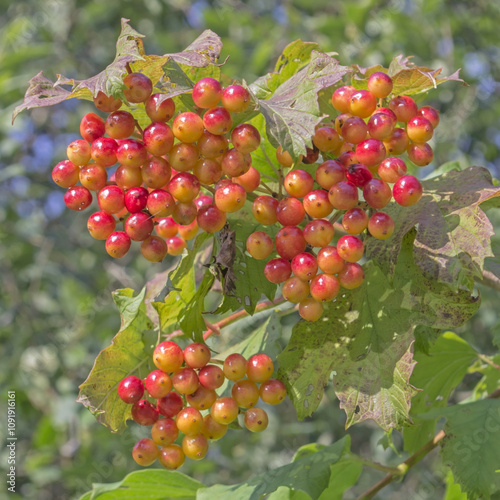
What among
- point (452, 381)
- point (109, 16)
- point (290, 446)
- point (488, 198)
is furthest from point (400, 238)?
point (109, 16)

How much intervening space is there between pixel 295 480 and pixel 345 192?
47 cm

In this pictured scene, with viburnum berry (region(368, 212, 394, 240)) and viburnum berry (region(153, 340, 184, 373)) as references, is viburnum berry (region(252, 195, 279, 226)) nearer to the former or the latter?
viburnum berry (region(368, 212, 394, 240))

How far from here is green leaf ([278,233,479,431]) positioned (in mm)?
844

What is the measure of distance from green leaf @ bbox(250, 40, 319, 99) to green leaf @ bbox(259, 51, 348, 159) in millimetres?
63

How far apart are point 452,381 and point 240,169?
2.56ft

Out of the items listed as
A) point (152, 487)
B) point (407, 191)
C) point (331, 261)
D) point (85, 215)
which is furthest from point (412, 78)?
point (85, 215)

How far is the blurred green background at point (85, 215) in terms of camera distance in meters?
2.95

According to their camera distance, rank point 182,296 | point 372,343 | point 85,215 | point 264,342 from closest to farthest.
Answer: point 372,343 < point 182,296 < point 264,342 < point 85,215

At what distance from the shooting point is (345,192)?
802mm

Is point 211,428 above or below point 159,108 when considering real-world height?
below

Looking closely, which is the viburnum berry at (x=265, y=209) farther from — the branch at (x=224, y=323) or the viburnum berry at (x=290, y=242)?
the branch at (x=224, y=323)

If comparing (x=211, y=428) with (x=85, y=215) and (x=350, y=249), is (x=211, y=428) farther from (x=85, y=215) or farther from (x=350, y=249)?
(x=85, y=215)

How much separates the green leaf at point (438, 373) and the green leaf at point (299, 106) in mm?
666

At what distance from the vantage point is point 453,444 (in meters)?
1.06
